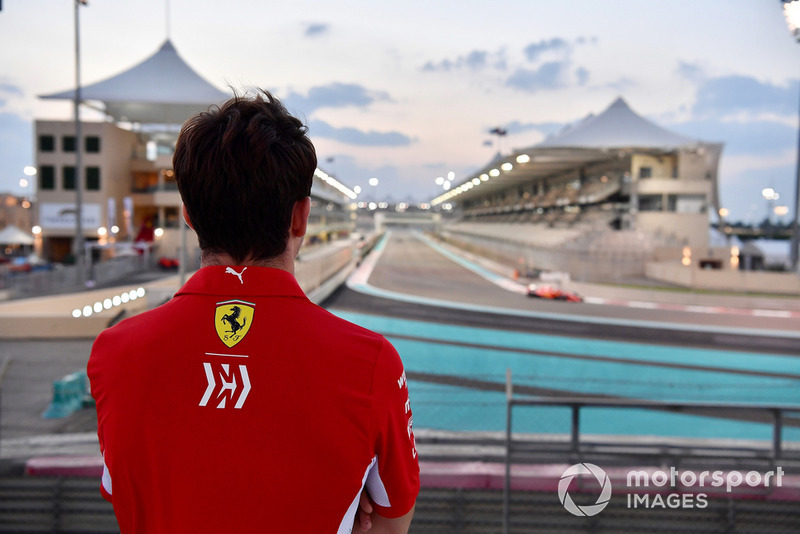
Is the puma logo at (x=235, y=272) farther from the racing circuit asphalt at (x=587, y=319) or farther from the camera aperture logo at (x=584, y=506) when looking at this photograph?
the racing circuit asphalt at (x=587, y=319)

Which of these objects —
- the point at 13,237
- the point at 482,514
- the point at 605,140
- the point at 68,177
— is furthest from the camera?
the point at 605,140

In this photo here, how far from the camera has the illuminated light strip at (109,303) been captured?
16.5m

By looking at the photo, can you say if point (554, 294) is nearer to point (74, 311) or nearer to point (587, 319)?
point (587, 319)

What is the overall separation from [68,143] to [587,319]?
1429 inches

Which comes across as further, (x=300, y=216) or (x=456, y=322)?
(x=456, y=322)

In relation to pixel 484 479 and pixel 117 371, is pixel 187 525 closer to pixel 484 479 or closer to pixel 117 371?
pixel 117 371

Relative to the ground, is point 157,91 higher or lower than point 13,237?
higher

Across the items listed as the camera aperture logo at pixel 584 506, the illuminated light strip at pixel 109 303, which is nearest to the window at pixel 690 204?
the illuminated light strip at pixel 109 303

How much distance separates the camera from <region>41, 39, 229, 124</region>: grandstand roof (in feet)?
137

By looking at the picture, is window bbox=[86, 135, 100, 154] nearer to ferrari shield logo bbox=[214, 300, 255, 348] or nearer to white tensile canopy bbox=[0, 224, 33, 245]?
white tensile canopy bbox=[0, 224, 33, 245]

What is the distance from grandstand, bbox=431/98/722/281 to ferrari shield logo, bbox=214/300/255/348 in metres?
31.3

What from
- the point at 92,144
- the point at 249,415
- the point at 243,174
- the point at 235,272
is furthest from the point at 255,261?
the point at 92,144

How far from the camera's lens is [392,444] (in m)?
1.10

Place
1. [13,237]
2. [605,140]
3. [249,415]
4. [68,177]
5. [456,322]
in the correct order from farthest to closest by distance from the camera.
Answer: [605,140] → [68,177] → [13,237] → [456,322] → [249,415]
